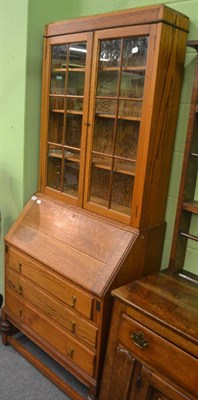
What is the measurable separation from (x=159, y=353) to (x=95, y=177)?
0.94 meters

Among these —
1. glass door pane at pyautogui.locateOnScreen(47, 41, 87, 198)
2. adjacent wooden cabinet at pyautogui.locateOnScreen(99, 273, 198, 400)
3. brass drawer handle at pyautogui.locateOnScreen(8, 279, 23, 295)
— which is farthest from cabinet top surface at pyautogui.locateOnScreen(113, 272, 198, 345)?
brass drawer handle at pyautogui.locateOnScreen(8, 279, 23, 295)

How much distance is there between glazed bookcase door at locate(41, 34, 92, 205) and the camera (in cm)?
186

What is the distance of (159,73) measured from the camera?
1.52m

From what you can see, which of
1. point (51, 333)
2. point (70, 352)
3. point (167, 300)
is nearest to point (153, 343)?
point (167, 300)

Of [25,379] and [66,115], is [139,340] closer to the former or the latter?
[25,379]

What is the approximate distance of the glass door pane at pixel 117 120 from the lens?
5.39ft

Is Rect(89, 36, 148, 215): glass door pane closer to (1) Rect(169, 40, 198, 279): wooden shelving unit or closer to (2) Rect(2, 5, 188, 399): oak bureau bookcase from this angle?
(2) Rect(2, 5, 188, 399): oak bureau bookcase

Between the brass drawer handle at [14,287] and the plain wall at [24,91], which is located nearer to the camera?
the plain wall at [24,91]

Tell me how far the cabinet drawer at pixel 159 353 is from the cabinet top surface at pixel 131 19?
1.28 meters

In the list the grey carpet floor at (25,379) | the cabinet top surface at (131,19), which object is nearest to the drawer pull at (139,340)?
the grey carpet floor at (25,379)

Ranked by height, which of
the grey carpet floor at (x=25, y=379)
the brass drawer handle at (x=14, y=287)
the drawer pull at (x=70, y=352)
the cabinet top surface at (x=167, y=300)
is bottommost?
the grey carpet floor at (x=25, y=379)

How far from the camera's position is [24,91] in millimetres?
2084

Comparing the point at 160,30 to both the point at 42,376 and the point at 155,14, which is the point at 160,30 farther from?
the point at 42,376

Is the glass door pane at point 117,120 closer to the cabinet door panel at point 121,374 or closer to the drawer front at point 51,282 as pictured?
the drawer front at point 51,282
